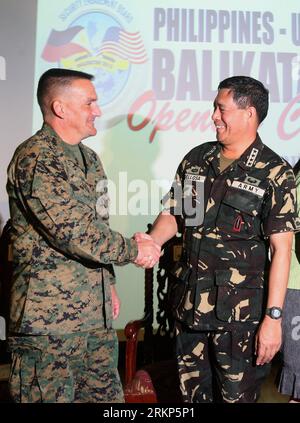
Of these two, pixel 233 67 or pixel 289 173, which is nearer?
pixel 289 173

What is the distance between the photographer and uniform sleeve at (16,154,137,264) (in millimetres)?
1523

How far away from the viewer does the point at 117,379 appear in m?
1.81

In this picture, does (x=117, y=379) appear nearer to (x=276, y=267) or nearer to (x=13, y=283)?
(x=13, y=283)

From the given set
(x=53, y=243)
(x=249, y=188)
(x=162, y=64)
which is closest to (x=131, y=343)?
(x=53, y=243)

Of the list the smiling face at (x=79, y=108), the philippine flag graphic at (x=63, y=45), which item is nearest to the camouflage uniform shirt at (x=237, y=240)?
the smiling face at (x=79, y=108)

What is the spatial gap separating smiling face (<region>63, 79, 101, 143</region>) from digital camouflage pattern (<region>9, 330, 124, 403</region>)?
2.22 feet

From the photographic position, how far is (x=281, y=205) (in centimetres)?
167

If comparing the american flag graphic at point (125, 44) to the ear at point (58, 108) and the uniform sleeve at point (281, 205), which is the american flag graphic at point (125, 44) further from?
the uniform sleeve at point (281, 205)

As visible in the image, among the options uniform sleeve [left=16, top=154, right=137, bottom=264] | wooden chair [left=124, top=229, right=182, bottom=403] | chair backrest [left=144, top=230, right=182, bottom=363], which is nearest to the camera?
uniform sleeve [left=16, top=154, right=137, bottom=264]

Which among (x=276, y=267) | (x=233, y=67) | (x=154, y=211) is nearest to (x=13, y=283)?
(x=276, y=267)

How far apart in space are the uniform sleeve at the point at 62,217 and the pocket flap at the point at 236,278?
36cm

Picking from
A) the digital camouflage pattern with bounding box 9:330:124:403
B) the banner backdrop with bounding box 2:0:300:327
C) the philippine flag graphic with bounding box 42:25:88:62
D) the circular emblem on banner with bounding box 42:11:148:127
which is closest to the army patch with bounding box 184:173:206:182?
the digital camouflage pattern with bounding box 9:330:124:403

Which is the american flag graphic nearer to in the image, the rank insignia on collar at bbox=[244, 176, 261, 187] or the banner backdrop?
the banner backdrop
